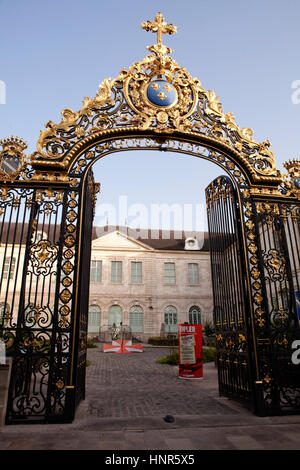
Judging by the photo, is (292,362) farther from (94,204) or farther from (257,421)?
(94,204)

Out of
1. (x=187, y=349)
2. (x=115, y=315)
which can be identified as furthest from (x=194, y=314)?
(x=187, y=349)

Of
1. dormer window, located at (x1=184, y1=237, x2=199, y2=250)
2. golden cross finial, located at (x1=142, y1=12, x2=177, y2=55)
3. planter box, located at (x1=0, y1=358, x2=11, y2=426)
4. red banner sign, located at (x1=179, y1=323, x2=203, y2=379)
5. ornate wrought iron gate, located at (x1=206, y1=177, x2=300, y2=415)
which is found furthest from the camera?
dormer window, located at (x1=184, y1=237, x2=199, y2=250)

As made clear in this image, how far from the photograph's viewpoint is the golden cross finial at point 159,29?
676cm

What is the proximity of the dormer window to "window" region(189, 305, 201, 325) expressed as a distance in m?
5.68

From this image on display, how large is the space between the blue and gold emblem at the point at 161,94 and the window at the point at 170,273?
80.5ft

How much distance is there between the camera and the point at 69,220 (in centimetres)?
577

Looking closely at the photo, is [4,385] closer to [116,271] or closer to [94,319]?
[94,319]

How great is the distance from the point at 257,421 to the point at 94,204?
18.2 feet

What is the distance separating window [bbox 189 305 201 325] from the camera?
1154 inches

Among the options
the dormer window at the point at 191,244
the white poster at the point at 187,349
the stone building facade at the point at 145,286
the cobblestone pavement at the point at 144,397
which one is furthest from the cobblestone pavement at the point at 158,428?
the dormer window at the point at 191,244

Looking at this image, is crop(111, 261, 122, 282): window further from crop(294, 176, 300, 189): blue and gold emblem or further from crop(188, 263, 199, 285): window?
crop(294, 176, 300, 189): blue and gold emblem

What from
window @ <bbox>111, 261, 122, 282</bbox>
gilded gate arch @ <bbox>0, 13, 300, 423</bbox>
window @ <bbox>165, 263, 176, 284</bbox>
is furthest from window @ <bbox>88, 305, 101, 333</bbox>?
gilded gate arch @ <bbox>0, 13, 300, 423</bbox>

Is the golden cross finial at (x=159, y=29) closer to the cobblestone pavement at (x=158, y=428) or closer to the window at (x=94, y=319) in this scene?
the cobblestone pavement at (x=158, y=428)
